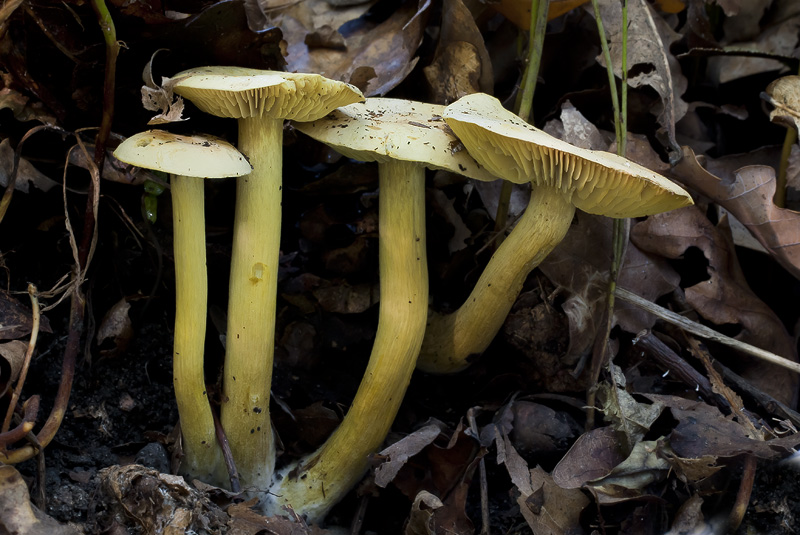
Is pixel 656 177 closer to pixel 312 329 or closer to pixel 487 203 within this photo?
pixel 487 203

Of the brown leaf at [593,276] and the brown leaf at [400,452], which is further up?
the brown leaf at [593,276]

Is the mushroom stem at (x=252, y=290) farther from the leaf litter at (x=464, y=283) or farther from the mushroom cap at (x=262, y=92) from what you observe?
the leaf litter at (x=464, y=283)

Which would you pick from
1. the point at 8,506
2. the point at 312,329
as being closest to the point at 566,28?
the point at 312,329

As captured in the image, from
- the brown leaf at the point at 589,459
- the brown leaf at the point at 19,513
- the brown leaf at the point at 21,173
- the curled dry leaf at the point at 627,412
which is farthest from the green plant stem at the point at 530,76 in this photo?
the brown leaf at the point at 19,513

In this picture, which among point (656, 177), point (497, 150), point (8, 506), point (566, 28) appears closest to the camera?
point (8, 506)

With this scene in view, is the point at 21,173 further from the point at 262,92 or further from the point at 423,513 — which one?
the point at 423,513

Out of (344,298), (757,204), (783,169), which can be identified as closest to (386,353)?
(344,298)

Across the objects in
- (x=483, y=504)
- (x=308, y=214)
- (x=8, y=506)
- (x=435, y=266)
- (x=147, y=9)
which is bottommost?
(x=483, y=504)
